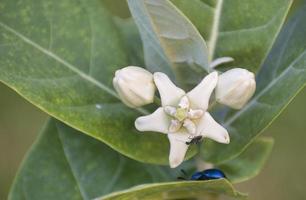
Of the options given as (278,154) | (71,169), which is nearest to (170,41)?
(71,169)

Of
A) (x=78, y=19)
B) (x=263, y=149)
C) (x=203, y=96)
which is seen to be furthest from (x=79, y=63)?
(x=263, y=149)

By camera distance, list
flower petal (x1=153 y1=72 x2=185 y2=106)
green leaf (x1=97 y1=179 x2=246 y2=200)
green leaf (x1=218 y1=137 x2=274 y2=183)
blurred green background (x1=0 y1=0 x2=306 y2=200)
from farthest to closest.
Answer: blurred green background (x1=0 y1=0 x2=306 y2=200), green leaf (x1=218 y1=137 x2=274 y2=183), flower petal (x1=153 y1=72 x2=185 y2=106), green leaf (x1=97 y1=179 x2=246 y2=200)

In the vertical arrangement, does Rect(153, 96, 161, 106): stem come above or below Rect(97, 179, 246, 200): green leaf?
above

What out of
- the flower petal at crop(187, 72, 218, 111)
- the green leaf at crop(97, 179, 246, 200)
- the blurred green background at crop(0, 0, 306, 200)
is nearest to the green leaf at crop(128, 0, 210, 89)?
the flower petal at crop(187, 72, 218, 111)

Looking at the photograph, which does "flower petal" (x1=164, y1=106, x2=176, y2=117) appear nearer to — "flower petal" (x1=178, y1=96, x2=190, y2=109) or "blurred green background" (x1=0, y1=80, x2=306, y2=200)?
"flower petal" (x1=178, y1=96, x2=190, y2=109)

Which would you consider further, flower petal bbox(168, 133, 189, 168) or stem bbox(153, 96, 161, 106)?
stem bbox(153, 96, 161, 106)

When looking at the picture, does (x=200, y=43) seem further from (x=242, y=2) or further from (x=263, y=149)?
(x=263, y=149)
